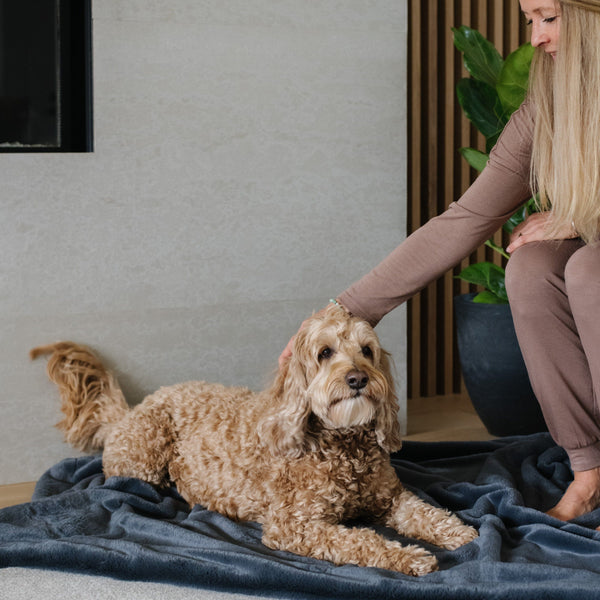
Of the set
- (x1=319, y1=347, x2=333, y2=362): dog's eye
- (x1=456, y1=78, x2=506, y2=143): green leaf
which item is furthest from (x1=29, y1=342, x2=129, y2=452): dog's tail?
(x1=456, y1=78, x2=506, y2=143): green leaf

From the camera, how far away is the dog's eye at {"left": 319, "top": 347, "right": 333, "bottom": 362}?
2.07 meters

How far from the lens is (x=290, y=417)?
2062 mm

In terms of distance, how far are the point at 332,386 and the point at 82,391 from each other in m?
1.06

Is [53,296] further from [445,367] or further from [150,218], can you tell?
[445,367]

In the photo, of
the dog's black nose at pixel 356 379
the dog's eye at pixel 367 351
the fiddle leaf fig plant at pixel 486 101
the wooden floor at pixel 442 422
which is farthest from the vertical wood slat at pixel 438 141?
the dog's black nose at pixel 356 379

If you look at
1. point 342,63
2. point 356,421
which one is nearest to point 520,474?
point 356,421

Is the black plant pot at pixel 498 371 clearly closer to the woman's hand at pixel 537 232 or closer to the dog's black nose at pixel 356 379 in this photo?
the woman's hand at pixel 537 232

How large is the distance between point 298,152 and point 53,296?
3.12 ft

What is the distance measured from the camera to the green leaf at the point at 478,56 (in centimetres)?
314

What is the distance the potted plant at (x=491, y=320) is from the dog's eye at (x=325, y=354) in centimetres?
124

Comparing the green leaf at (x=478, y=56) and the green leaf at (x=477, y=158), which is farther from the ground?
the green leaf at (x=478, y=56)

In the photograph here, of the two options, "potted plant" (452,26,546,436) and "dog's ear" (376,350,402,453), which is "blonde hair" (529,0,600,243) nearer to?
"dog's ear" (376,350,402,453)

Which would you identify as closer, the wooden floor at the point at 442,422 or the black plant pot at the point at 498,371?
the black plant pot at the point at 498,371

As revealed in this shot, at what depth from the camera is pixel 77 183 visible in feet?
9.07
